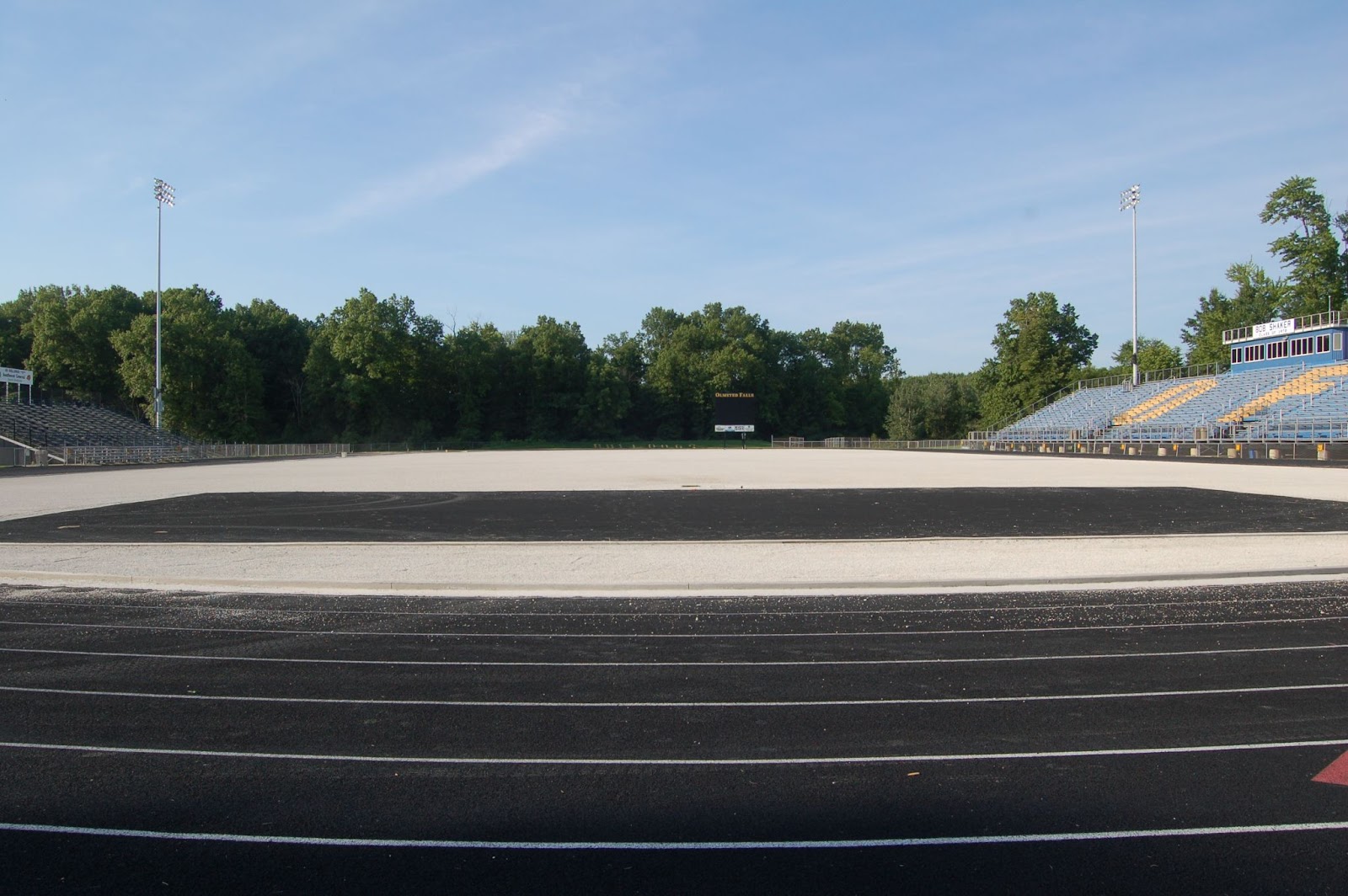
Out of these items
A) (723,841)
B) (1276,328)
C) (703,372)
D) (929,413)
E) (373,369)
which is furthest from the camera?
(703,372)

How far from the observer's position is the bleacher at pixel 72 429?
51719 mm

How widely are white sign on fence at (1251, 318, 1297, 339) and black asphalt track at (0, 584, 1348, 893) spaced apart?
2662 inches

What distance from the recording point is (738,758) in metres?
5.64

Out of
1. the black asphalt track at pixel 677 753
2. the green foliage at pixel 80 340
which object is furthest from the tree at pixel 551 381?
the black asphalt track at pixel 677 753

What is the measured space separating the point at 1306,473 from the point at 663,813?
38.6 meters

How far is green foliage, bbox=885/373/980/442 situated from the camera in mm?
102938

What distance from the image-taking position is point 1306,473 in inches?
1341

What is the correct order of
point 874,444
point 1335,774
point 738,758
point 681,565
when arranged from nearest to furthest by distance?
1. point 1335,774
2. point 738,758
3. point 681,565
4. point 874,444

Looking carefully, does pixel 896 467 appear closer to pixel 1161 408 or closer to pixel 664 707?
pixel 1161 408

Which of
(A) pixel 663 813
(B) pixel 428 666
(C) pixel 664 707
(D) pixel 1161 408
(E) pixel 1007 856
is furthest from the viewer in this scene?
(D) pixel 1161 408

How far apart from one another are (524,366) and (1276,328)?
78165 mm

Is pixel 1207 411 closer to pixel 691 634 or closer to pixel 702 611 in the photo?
pixel 702 611

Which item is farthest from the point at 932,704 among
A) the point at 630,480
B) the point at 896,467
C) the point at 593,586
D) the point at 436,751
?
the point at 896,467

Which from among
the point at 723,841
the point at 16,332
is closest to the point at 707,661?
the point at 723,841
